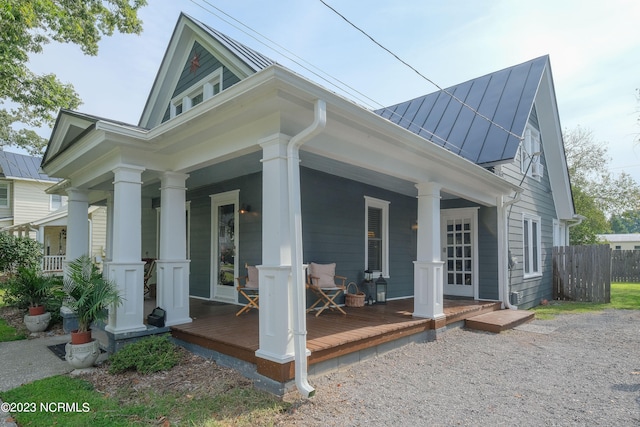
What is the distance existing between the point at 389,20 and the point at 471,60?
1831mm

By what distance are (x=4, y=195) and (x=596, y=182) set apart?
105 ft

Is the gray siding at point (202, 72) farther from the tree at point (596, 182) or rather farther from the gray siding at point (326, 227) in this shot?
the tree at point (596, 182)

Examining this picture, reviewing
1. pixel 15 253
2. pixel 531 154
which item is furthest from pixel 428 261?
pixel 15 253

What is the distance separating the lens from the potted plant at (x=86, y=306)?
13.3 feet

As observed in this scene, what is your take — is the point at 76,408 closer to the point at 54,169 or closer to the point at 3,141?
the point at 54,169

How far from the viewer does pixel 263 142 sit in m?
3.43

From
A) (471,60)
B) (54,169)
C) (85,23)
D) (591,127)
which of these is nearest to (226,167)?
(54,169)

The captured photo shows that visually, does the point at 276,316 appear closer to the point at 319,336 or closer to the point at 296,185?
the point at 319,336

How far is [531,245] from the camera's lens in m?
9.04

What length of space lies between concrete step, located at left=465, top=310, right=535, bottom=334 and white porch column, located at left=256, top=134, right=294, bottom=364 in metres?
4.03

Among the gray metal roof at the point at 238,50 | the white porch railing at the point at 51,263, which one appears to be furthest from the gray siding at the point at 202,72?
the white porch railing at the point at 51,263

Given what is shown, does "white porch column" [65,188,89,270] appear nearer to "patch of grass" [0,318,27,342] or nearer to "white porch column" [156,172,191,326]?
"patch of grass" [0,318,27,342]

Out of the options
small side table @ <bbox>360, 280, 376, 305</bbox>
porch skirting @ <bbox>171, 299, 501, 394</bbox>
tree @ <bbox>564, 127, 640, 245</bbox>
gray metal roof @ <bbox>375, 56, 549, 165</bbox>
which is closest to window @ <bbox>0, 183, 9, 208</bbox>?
porch skirting @ <bbox>171, 299, 501, 394</bbox>

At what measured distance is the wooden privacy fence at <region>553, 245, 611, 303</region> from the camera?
31.9ft
